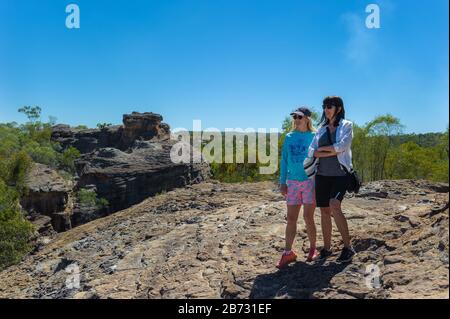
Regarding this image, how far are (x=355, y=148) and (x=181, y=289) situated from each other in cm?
2343

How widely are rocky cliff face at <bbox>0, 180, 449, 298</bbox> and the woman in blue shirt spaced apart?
562 mm

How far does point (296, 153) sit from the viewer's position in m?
4.18

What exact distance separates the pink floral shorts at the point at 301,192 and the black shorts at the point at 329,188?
4.1 inches

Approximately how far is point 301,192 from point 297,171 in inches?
8.5

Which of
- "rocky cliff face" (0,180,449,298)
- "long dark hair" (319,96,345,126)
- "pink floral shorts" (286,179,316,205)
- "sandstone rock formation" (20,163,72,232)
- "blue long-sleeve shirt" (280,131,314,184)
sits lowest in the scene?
"sandstone rock formation" (20,163,72,232)

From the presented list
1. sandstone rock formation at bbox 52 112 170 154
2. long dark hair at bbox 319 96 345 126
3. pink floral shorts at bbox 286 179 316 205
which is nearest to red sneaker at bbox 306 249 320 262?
pink floral shorts at bbox 286 179 316 205

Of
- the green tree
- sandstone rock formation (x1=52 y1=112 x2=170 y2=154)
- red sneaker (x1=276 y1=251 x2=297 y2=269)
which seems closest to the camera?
red sneaker (x1=276 y1=251 x2=297 y2=269)

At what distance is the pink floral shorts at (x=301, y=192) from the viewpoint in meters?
4.18

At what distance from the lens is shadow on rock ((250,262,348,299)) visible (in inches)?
151

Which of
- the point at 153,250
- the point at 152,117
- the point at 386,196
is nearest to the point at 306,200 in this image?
the point at 153,250

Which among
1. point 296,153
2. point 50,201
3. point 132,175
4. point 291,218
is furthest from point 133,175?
point 296,153

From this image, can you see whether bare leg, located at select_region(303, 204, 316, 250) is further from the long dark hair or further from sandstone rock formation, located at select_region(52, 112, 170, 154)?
sandstone rock formation, located at select_region(52, 112, 170, 154)

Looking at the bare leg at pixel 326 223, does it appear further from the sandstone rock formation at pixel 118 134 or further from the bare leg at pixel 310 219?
the sandstone rock formation at pixel 118 134

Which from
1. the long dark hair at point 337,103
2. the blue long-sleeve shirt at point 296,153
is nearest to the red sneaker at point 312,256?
the blue long-sleeve shirt at point 296,153
